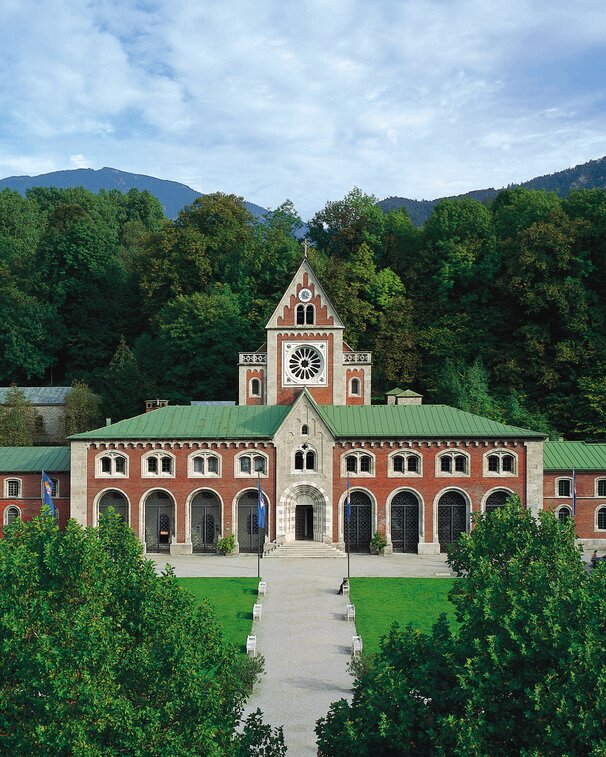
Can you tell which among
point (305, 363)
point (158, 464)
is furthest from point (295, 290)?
point (158, 464)

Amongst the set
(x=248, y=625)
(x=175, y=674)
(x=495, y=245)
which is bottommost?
(x=248, y=625)

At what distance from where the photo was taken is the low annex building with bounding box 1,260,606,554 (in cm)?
4962

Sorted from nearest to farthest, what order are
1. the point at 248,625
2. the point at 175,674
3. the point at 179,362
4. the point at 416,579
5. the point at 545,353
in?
the point at 175,674, the point at 248,625, the point at 416,579, the point at 545,353, the point at 179,362

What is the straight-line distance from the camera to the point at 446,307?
246ft

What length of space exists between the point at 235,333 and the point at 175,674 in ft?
176

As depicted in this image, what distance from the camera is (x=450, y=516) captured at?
1972 inches

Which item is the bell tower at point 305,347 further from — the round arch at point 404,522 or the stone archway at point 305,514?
the round arch at point 404,522

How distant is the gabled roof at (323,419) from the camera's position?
163 feet

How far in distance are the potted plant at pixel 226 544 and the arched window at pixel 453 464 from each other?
1281cm

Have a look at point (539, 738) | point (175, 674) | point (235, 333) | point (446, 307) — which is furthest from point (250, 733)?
point (446, 307)

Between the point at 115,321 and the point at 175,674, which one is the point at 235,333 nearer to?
the point at 115,321

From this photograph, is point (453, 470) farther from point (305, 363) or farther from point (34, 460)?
point (34, 460)

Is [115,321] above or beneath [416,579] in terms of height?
above

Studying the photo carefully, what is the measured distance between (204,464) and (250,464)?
2737mm
